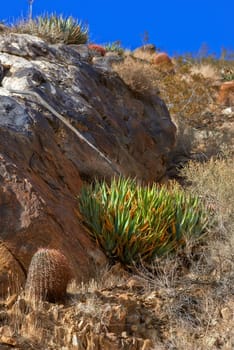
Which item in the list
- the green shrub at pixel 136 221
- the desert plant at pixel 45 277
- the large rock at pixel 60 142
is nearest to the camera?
the desert plant at pixel 45 277

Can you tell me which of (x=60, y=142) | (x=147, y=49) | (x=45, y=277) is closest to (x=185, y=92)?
(x=147, y=49)

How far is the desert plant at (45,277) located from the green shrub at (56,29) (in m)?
8.50

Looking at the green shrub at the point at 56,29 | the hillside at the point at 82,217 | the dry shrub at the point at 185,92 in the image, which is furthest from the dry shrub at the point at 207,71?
the hillside at the point at 82,217

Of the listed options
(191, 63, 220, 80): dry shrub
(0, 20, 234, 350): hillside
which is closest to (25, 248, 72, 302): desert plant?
(0, 20, 234, 350): hillside

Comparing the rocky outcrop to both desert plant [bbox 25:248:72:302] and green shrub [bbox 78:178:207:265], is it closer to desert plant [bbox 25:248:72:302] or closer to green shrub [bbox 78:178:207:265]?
green shrub [bbox 78:178:207:265]

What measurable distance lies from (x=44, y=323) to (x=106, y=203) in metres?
3.14

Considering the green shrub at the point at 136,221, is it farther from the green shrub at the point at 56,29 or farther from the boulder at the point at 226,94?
the boulder at the point at 226,94

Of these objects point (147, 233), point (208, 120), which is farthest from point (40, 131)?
point (208, 120)

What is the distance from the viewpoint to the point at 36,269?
20.4 feet

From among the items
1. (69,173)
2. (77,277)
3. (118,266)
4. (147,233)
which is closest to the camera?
(77,277)

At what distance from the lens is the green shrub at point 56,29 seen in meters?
14.4

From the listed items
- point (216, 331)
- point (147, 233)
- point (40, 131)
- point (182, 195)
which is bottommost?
point (216, 331)

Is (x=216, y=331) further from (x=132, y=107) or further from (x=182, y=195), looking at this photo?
(x=132, y=107)

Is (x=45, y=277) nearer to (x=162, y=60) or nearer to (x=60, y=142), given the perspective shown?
(x=60, y=142)
